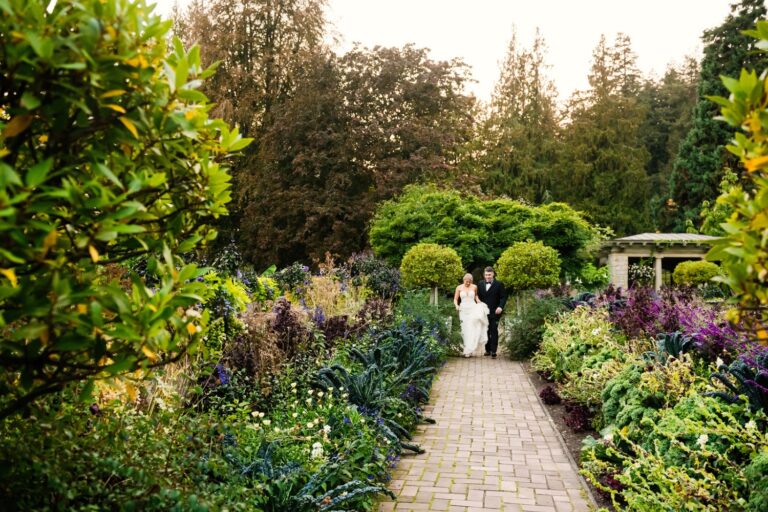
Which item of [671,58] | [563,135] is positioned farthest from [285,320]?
[671,58]

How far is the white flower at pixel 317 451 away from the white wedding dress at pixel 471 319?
8.69 m

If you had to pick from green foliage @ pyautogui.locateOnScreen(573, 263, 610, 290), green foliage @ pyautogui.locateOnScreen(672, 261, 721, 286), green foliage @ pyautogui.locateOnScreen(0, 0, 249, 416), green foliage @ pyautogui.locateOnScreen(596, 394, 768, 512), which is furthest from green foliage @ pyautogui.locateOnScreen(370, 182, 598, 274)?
green foliage @ pyautogui.locateOnScreen(0, 0, 249, 416)

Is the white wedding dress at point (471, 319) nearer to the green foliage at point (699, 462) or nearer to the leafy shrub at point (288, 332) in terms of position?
the leafy shrub at point (288, 332)

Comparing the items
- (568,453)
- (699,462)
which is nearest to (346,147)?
(568,453)

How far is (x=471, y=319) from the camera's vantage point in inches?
497

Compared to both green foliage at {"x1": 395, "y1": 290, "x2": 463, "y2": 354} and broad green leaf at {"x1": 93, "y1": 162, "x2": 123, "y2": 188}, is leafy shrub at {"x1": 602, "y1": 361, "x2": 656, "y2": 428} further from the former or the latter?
green foliage at {"x1": 395, "y1": 290, "x2": 463, "y2": 354}

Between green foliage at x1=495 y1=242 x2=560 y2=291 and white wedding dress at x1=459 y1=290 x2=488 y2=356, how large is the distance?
2502mm

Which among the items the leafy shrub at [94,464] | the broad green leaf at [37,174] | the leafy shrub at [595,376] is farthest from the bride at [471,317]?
the broad green leaf at [37,174]

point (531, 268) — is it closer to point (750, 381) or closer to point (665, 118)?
point (750, 381)

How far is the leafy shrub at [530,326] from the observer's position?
11852mm

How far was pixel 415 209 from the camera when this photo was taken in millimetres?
18859

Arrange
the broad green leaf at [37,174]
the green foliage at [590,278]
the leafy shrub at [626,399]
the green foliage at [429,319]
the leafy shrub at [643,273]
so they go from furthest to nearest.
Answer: the leafy shrub at [643,273] → the green foliage at [590,278] → the green foliage at [429,319] → the leafy shrub at [626,399] → the broad green leaf at [37,174]

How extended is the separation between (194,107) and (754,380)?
12.8ft

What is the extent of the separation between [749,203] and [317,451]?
11.0 ft
